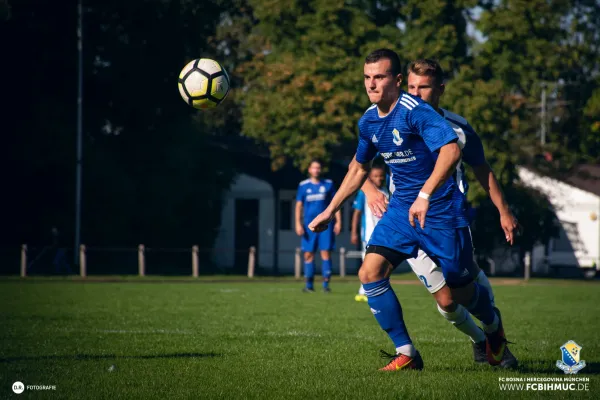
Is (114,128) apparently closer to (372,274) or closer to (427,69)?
(427,69)

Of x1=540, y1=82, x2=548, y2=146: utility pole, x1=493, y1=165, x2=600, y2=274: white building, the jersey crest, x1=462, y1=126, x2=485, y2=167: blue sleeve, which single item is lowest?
x1=493, y1=165, x2=600, y2=274: white building

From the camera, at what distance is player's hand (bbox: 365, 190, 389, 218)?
26.0 feet

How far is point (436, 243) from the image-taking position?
7184 millimetres

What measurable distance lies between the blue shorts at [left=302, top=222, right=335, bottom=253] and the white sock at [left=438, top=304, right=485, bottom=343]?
10721mm

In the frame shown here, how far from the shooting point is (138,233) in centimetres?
3550

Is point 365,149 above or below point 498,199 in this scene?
above

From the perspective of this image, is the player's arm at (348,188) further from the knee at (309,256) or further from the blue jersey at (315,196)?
the knee at (309,256)

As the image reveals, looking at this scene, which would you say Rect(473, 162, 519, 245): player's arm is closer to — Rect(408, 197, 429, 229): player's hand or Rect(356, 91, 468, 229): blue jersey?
Rect(356, 91, 468, 229): blue jersey

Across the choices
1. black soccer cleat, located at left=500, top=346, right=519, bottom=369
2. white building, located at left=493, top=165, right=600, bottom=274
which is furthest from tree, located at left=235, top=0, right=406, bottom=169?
black soccer cleat, located at left=500, top=346, right=519, bottom=369

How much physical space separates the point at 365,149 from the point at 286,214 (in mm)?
36010

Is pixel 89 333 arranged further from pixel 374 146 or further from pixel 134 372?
pixel 374 146

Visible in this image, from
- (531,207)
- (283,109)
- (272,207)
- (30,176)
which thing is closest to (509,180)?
(531,207)

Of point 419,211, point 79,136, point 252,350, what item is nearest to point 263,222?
point 79,136

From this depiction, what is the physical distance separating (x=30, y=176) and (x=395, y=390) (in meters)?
28.0
